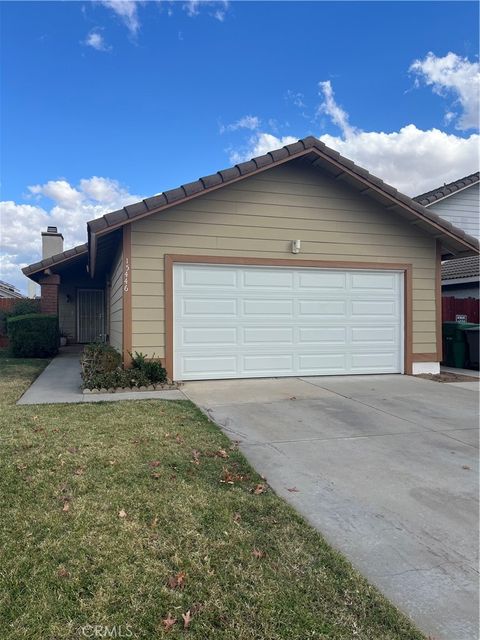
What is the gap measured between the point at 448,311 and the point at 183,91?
10.4 metres

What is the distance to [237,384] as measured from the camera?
8.38 meters

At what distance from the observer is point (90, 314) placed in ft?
59.8

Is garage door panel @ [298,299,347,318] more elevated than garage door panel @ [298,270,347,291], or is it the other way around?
garage door panel @ [298,270,347,291]

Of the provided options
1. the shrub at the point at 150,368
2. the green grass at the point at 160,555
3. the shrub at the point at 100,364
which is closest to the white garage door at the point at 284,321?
the shrub at the point at 150,368

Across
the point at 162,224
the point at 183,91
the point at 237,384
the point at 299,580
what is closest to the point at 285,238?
the point at 162,224

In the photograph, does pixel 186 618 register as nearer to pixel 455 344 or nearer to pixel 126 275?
pixel 126 275

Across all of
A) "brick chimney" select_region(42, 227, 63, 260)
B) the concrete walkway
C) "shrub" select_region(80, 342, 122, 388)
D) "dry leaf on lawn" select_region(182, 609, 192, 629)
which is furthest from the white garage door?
"brick chimney" select_region(42, 227, 63, 260)

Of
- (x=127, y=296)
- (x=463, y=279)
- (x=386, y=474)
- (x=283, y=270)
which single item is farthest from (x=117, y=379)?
(x=463, y=279)

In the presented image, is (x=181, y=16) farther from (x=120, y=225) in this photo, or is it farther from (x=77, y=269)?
(x=77, y=269)

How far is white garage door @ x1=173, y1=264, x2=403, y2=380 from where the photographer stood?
8672 mm

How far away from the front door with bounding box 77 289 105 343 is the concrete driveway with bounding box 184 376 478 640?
1163cm

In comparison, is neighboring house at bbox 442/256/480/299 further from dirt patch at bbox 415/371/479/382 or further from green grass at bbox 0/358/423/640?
green grass at bbox 0/358/423/640

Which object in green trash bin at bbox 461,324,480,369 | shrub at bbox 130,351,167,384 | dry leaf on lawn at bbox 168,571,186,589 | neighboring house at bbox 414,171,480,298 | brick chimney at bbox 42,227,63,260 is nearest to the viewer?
dry leaf on lawn at bbox 168,571,186,589

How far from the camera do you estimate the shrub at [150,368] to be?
7980 millimetres
